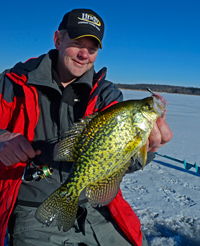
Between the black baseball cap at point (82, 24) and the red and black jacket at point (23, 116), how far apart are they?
0.59m

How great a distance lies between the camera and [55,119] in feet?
8.20

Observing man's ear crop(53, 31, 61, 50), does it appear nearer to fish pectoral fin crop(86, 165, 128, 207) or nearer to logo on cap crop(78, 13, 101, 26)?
logo on cap crop(78, 13, 101, 26)

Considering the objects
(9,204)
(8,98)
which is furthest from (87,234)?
(8,98)

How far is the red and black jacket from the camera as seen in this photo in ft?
7.31

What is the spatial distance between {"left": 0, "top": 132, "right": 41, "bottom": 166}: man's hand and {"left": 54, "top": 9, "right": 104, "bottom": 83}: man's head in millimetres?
1175

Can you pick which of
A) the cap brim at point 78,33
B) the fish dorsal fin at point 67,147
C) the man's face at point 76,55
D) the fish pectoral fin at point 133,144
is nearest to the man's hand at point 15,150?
the fish dorsal fin at point 67,147

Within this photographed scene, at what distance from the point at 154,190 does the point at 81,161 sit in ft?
7.59

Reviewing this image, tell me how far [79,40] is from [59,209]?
206 centimetres

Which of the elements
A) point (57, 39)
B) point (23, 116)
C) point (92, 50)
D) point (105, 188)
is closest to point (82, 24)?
point (92, 50)

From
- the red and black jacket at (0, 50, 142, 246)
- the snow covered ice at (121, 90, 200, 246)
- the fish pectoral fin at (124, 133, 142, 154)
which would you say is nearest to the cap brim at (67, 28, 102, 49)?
the red and black jacket at (0, 50, 142, 246)

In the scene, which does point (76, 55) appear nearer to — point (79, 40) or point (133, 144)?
point (79, 40)

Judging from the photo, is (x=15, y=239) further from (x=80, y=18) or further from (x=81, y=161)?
(x=80, y=18)

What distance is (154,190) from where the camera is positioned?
11.2 ft

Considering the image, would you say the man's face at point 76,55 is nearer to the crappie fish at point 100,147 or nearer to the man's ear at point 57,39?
the man's ear at point 57,39
